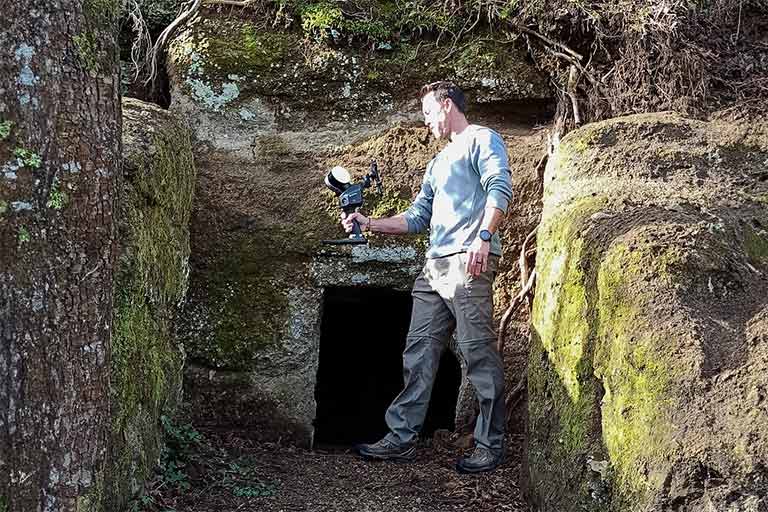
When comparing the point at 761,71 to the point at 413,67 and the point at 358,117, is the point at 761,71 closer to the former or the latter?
the point at 413,67

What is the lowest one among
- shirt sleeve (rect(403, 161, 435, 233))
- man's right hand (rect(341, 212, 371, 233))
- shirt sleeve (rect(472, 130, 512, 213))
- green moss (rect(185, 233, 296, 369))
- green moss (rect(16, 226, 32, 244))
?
green moss (rect(185, 233, 296, 369))

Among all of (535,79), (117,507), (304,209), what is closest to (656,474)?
(117,507)

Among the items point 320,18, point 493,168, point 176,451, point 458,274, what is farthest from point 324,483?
point 320,18

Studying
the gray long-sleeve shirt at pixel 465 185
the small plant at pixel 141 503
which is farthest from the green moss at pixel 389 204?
the small plant at pixel 141 503

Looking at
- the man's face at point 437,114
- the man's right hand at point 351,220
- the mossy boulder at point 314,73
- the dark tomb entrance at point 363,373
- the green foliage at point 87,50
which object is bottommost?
the dark tomb entrance at point 363,373

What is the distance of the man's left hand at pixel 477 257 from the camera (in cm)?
468

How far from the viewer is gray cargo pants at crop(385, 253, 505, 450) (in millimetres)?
4906

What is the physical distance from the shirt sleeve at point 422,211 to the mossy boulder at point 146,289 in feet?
4.54

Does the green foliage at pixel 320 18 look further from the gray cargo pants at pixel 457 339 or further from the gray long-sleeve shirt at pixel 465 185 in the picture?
the gray cargo pants at pixel 457 339

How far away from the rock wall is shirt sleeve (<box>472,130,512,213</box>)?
1121 mm

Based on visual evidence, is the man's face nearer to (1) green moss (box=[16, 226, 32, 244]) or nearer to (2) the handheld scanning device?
(2) the handheld scanning device

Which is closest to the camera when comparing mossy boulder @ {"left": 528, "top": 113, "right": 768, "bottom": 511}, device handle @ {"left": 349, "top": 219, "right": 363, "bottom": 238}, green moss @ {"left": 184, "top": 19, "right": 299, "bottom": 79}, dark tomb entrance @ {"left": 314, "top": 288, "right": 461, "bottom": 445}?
mossy boulder @ {"left": 528, "top": 113, "right": 768, "bottom": 511}

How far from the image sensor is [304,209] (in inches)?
237

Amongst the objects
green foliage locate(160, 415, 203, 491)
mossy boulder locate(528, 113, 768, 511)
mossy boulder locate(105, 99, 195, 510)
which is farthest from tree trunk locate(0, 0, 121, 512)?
mossy boulder locate(528, 113, 768, 511)
